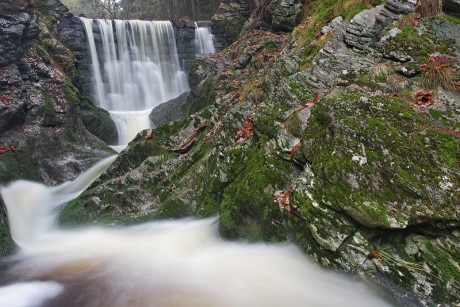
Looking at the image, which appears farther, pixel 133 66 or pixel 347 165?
pixel 133 66

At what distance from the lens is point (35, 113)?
12.3 m

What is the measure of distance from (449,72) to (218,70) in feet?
36.4

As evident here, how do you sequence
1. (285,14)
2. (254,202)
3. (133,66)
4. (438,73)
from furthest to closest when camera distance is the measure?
(133,66) < (285,14) < (254,202) < (438,73)

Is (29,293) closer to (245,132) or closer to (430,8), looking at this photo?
(245,132)

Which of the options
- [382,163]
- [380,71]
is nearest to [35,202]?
[382,163]

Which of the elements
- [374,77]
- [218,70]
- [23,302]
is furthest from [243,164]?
[218,70]

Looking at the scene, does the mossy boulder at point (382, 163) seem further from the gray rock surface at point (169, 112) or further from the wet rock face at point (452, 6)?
the gray rock surface at point (169, 112)

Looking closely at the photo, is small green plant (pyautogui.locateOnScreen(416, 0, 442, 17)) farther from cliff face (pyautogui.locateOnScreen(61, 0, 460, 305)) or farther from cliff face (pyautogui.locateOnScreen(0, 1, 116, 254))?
cliff face (pyautogui.locateOnScreen(0, 1, 116, 254))

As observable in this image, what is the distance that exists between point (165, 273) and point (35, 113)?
10.5m

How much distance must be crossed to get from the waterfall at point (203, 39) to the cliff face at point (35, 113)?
438 inches

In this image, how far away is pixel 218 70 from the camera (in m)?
14.6

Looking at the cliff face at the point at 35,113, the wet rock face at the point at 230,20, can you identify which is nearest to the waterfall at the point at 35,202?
the cliff face at the point at 35,113

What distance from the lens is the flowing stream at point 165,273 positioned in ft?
13.4

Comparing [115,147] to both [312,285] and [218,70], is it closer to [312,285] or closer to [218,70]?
[218,70]
